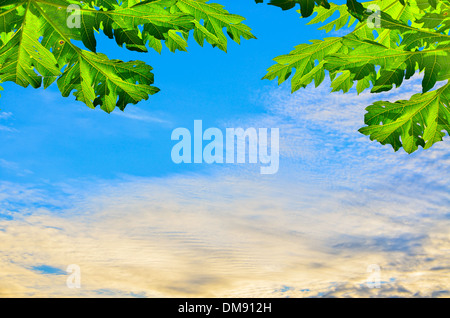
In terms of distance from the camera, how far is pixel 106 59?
5.04 meters

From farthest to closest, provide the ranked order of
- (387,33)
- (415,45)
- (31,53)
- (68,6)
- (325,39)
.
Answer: (387,33) → (325,39) → (415,45) → (31,53) → (68,6)

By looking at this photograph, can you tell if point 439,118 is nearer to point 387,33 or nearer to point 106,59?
point 387,33

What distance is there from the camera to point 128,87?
527 centimetres

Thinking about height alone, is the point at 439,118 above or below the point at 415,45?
below

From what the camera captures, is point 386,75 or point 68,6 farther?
point 386,75

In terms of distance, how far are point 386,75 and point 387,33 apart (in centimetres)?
159

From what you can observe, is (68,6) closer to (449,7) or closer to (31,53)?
(31,53)

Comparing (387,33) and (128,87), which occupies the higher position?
(387,33)

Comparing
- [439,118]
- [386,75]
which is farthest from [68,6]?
[439,118]
